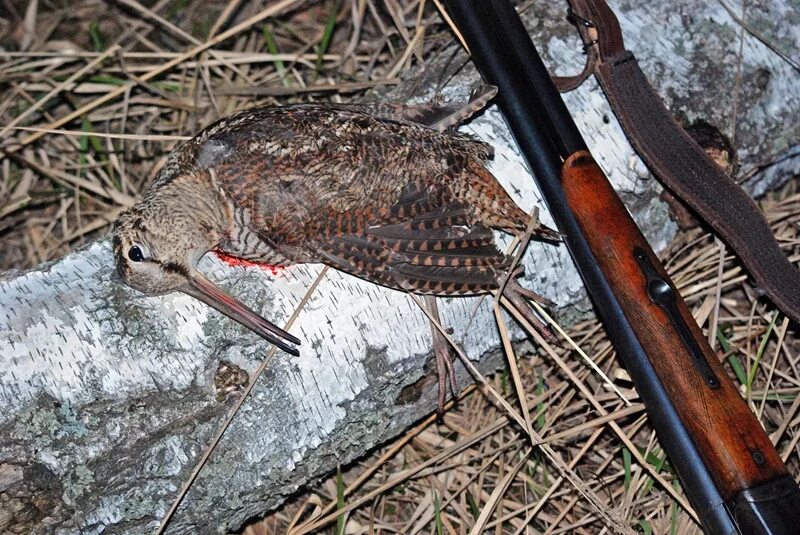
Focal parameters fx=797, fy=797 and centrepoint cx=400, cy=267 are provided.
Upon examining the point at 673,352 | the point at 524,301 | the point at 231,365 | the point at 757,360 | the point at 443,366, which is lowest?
the point at 757,360

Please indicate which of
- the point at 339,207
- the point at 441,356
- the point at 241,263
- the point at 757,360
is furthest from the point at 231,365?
the point at 757,360

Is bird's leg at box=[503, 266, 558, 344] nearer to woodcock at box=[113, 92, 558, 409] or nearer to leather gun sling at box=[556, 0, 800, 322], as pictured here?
woodcock at box=[113, 92, 558, 409]

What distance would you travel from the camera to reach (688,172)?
3.07 metres

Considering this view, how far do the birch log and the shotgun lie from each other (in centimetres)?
19

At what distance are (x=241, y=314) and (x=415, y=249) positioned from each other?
0.66 m

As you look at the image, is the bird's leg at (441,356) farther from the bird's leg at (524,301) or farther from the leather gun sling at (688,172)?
the leather gun sling at (688,172)

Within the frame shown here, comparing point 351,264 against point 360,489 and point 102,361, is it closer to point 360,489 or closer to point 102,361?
point 102,361

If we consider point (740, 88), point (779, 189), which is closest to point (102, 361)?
point (740, 88)

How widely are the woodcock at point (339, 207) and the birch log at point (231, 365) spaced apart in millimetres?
91

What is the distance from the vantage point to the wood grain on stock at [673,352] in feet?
8.31

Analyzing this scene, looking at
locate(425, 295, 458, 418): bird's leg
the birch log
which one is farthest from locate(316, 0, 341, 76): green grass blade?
locate(425, 295, 458, 418): bird's leg

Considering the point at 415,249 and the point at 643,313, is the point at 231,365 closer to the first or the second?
the point at 415,249

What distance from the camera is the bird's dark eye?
2.71 m

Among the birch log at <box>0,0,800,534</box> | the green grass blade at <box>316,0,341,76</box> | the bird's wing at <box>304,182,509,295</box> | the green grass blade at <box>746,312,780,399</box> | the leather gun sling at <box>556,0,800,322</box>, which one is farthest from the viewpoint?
the green grass blade at <box>316,0,341,76</box>
